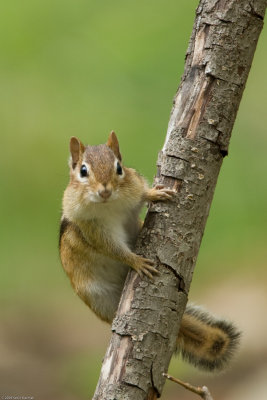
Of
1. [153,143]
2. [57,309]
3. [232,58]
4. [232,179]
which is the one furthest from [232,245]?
[232,58]

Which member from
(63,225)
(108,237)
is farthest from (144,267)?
(63,225)

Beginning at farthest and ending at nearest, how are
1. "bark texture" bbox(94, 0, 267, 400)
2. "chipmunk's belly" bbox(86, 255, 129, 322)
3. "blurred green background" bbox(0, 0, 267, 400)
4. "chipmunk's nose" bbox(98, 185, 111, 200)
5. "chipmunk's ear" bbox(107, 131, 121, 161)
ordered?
"blurred green background" bbox(0, 0, 267, 400) < "chipmunk's belly" bbox(86, 255, 129, 322) < "chipmunk's ear" bbox(107, 131, 121, 161) < "chipmunk's nose" bbox(98, 185, 111, 200) < "bark texture" bbox(94, 0, 267, 400)

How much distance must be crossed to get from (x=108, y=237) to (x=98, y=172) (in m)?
0.29

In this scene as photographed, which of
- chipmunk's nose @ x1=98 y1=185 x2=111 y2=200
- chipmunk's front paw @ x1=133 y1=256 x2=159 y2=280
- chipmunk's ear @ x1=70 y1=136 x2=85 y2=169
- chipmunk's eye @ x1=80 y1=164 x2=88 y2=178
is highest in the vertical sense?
chipmunk's ear @ x1=70 y1=136 x2=85 y2=169

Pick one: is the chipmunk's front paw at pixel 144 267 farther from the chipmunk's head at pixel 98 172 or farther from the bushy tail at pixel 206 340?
the bushy tail at pixel 206 340

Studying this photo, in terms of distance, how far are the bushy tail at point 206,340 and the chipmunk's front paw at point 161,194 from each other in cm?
65

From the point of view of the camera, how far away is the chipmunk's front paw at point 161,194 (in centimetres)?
267

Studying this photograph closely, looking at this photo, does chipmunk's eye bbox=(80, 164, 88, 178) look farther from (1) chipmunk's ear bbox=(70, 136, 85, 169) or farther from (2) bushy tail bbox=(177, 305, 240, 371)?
(2) bushy tail bbox=(177, 305, 240, 371)

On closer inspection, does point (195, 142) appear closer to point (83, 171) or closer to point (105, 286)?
point (83, 171)

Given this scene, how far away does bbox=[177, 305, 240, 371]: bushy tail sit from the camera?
3068 mm

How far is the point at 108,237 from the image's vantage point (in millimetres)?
3082

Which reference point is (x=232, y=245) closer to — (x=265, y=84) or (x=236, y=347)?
(x=265, y=84)

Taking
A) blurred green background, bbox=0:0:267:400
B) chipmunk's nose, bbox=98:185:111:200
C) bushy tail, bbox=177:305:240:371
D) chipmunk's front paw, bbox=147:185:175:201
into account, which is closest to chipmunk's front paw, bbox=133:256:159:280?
chipmunk's front paw, bbox=147:185:175:201

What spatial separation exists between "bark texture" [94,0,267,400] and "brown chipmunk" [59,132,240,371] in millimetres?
216
